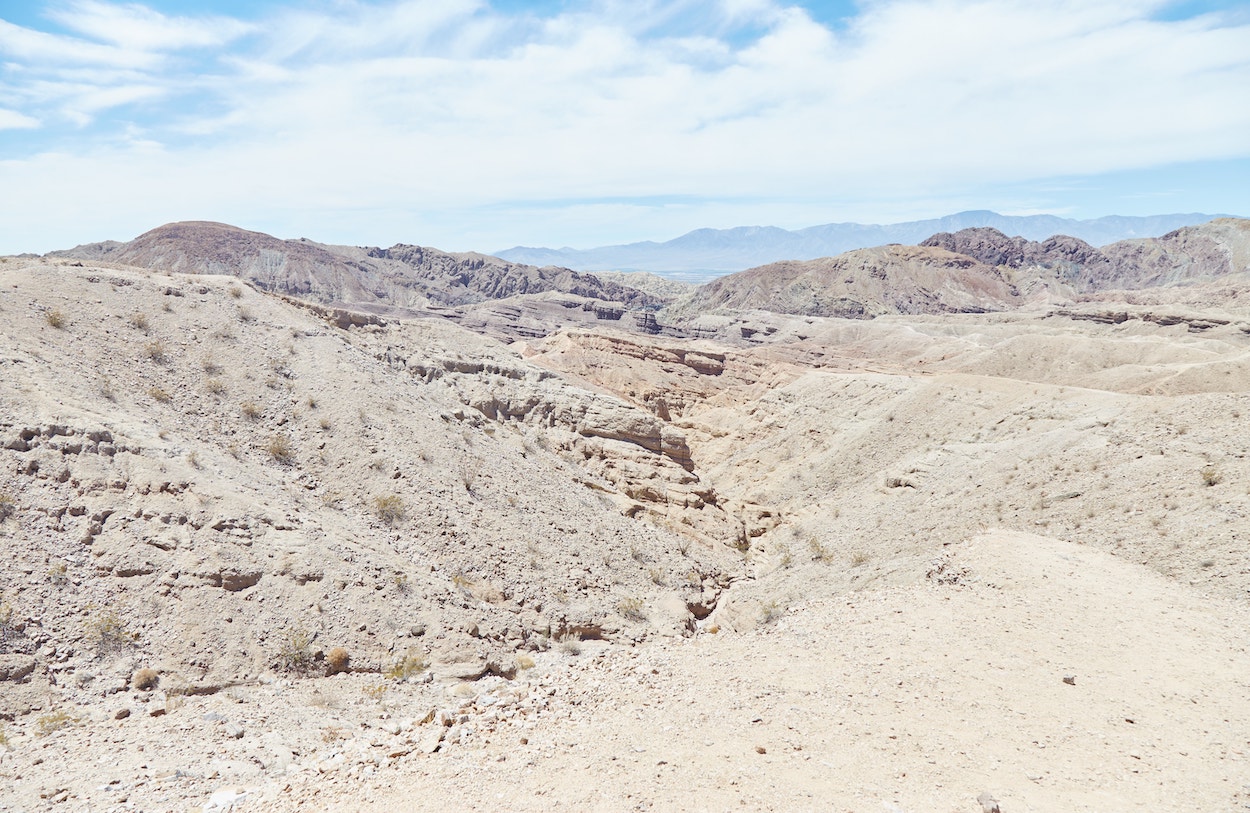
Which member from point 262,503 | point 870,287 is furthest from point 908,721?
point 870,287

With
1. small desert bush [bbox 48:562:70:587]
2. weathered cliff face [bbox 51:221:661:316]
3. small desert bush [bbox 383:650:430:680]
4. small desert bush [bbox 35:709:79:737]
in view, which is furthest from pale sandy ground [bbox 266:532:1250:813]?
weathered cliff face [bbox 51:221:661:316]

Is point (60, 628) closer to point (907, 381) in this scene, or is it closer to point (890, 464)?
point (890, 464)

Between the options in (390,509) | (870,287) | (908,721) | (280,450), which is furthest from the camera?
(870,287)

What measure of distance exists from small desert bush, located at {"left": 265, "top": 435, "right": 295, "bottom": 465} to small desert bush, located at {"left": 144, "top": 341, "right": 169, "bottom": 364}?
294 centimetres

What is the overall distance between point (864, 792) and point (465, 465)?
36.5 ft

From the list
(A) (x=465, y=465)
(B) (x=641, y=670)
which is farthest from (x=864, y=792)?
(A) (x=465, y=465)

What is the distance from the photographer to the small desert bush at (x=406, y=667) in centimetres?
1010

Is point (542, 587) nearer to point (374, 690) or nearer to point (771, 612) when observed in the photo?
point (374, 690)

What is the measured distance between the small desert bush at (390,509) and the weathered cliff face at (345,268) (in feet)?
315

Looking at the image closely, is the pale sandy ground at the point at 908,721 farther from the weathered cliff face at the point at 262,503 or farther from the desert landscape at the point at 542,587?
the weathered cliff face at the point at 262,503

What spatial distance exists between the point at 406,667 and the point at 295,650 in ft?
4.90

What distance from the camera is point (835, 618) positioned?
10672 millimetres

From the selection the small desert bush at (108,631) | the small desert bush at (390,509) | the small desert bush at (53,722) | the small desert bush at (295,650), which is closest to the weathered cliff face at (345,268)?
the small desert bush at (390,509)

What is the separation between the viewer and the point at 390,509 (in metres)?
13.4
